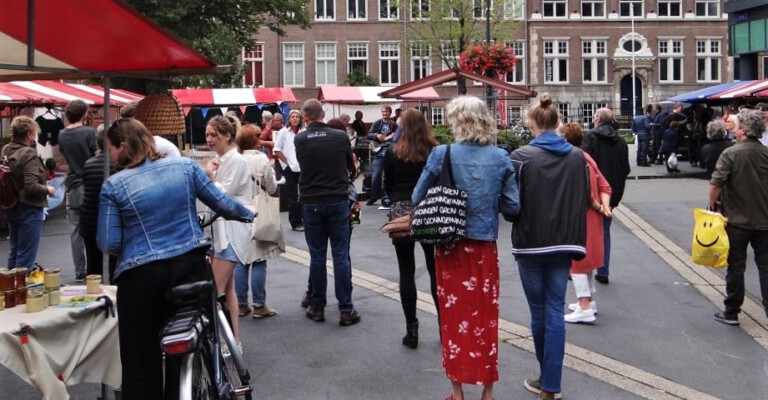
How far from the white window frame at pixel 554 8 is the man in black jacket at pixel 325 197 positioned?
49.7 meters

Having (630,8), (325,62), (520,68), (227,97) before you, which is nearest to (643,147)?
(227,97)

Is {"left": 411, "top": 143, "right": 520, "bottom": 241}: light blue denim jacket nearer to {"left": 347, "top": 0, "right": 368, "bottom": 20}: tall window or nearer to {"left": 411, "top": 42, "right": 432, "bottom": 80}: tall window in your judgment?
{"left": 411, "top": 42, "right": 432, "bottom": 80}: tall window

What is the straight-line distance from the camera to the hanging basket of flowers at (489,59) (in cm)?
2022

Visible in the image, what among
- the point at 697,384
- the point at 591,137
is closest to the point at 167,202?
the point at 697,384

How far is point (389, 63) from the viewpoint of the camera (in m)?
54.5

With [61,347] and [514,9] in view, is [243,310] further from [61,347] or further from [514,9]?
[514,9]

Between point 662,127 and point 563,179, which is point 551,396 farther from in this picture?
point 662,127

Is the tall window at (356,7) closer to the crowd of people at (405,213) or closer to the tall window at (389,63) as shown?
the tall window at (389,63)

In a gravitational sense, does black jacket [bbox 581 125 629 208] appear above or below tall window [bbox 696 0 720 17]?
below

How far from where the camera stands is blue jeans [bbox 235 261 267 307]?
7816 millimetres

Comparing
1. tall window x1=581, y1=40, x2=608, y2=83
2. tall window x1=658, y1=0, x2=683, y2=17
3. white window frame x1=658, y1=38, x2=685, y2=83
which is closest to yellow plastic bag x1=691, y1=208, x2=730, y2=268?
tall window x1=581, y1=40, x2=608, y2=83

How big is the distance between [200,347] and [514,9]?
50543 mm

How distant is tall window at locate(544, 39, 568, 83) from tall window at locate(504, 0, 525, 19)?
2.48 meters

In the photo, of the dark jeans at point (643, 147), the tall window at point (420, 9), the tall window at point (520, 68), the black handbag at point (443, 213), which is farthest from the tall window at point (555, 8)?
the black handbag at point (443, 213)
